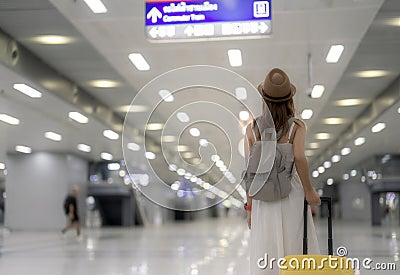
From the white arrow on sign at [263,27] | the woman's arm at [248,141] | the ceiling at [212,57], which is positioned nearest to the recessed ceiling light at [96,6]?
the ceiling at [212,57]

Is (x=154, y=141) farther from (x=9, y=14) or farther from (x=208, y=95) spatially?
(x=9, y=14)

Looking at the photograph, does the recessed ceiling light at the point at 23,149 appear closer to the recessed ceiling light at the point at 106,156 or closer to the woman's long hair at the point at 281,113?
the recessed ceiling light at the point at 106,156

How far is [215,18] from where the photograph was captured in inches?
281

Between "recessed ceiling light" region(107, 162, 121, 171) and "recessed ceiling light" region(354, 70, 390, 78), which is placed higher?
"recessed ceiling light" region(354, 70, 390, 78)

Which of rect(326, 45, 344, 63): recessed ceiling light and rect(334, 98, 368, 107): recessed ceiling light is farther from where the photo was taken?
rect(334, 98, 368, 107): recessed ceiling light

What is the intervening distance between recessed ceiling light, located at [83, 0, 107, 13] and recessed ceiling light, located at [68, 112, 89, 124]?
7.64 metres

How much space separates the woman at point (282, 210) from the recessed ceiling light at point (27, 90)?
9.78 meters

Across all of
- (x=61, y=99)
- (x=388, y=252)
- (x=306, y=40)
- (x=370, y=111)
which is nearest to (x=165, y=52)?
(x=306, y=40)

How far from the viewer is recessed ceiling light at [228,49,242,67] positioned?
1130 centimetres

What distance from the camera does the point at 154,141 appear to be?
2594cm

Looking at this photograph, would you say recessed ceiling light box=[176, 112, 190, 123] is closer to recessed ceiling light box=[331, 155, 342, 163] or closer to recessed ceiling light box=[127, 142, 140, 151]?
recessed ceiling light box=[127, 142, 140, 151]

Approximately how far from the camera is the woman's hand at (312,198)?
333cm

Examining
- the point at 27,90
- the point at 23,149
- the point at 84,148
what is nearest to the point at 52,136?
the point at 84,148

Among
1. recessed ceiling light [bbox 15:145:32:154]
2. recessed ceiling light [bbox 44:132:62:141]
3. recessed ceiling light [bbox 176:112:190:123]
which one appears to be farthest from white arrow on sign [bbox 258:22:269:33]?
recessed ceiling light [bbox 15:145:32:154]
